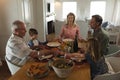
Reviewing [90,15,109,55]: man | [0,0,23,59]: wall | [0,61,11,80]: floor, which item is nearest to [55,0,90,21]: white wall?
[0,0,23,59]: wall

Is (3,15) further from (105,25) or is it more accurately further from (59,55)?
(105,25)

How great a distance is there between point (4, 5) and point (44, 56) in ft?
8.12

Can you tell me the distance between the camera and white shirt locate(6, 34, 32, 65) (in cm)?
202

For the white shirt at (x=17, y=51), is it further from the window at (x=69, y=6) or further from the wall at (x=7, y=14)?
the window at (x=69, y=6)

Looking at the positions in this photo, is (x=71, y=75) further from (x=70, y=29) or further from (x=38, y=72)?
(x=70, y=29)

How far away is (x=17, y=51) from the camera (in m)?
2.03

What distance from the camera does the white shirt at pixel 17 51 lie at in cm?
202

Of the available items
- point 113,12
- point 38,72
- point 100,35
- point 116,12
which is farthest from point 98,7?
point 38,72

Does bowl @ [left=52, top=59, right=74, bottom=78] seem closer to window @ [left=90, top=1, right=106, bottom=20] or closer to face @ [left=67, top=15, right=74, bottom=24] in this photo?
face @ [left=67, top=15, right=74, bottom=24]

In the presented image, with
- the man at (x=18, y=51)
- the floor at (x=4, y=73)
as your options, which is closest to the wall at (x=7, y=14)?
the floor at (x=4, y=73)

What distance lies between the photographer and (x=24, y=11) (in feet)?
13.7

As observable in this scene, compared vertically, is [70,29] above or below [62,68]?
above

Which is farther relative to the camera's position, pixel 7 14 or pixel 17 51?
pixel 7 14

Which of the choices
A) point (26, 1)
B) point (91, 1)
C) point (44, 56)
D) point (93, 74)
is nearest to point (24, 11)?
point (26, 1)
